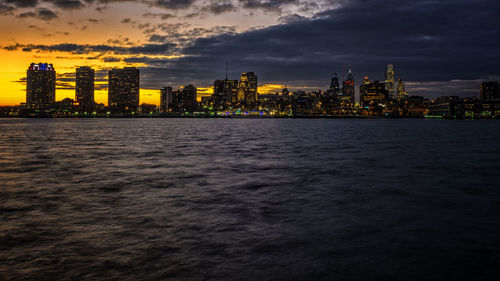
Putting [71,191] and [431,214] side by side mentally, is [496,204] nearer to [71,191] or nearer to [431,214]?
[431,214]

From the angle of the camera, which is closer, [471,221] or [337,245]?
[337,245]

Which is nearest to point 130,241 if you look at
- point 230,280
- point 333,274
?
point 230,280

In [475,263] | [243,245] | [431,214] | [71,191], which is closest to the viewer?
[475,263]

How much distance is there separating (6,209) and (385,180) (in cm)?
2089

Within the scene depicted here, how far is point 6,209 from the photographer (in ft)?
47.8

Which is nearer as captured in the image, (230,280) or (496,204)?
(230,280)

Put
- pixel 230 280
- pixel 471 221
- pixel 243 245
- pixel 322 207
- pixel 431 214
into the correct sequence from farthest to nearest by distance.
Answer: pixel 322 207, pixel 431 214, pixel 471 221, pixel 243 245, pixel 230 280

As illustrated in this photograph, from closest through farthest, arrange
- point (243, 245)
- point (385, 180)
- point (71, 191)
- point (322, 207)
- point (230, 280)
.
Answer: point (230, 280) → point (243, 245) → point (322, 207) → point (71, 191) → point (385, 180)

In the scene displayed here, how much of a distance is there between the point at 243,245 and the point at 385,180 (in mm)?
15807

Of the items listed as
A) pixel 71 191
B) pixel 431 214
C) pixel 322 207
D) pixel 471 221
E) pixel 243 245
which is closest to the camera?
pixel 243 245

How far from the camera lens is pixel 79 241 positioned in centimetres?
1045

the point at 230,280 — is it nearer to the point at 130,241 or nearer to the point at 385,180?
the point at 130,241

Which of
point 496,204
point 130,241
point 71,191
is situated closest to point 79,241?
point 130,241

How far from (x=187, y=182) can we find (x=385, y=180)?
42.3ft
